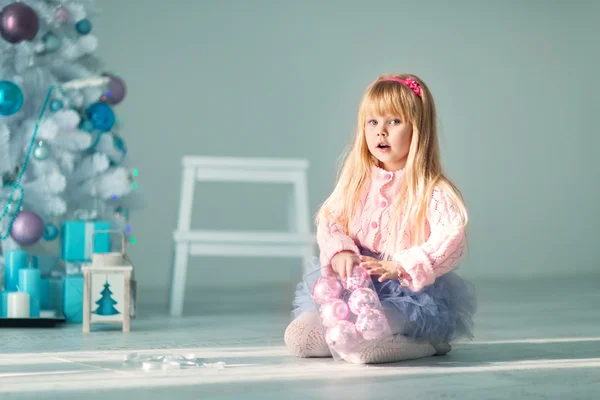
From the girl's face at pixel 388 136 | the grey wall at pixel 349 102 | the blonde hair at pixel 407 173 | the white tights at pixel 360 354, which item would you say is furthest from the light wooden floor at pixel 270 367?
the grey wall at pixel 349 102

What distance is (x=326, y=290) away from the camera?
64.7 inches

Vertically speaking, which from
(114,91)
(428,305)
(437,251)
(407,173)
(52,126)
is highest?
(114,91)

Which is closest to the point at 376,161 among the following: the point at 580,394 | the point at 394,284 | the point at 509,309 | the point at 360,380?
the point at 394,284

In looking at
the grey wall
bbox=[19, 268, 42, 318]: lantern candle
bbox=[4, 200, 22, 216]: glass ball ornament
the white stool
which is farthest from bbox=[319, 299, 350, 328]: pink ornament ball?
the grey wall

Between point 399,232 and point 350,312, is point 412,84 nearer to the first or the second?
point 399,232

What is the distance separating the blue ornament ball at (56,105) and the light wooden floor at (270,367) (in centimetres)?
61

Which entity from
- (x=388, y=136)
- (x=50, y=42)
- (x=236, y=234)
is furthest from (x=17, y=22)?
(x=388, y=136)

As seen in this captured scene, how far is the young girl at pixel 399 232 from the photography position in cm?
166

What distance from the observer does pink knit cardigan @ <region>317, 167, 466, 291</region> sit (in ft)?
5.38

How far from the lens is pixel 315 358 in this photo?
1.72m

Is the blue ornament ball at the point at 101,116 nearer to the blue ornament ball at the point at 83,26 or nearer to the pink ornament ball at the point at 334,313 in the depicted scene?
the blue ornament ball at the point at 83,26

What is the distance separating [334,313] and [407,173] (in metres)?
0.33

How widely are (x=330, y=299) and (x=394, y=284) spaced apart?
0.14 metres

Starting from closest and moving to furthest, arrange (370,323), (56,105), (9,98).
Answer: (370,323), (9,98), (56,105)
